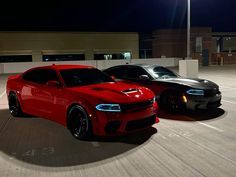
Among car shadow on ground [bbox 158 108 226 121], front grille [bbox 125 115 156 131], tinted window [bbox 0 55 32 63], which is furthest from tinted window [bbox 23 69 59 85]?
tinted window [bbox 0 55 32 63]

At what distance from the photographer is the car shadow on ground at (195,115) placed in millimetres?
7965

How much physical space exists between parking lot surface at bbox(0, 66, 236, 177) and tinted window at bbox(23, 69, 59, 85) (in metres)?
1.09

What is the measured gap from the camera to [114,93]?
6125mm

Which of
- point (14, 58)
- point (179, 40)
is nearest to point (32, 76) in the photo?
point (14, 58)

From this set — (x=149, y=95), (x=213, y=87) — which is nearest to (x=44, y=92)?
(x=149, y=95)

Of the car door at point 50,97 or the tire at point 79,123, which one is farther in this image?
the car door at point 50,97

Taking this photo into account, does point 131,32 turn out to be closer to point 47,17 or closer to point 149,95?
point 47,17

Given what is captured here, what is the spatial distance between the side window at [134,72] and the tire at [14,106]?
3382 millimetres

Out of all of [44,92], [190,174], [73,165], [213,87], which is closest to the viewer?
[190,174]

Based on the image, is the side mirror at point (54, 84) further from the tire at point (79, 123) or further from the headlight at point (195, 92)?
the headlight at point (195, 92)

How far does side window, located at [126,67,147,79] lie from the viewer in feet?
30.7

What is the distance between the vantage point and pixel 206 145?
18.8ft

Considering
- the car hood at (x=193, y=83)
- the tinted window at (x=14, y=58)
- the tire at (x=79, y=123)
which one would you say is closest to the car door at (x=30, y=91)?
the tire at (x=79, y=123)

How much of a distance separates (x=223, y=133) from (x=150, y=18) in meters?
37.2
